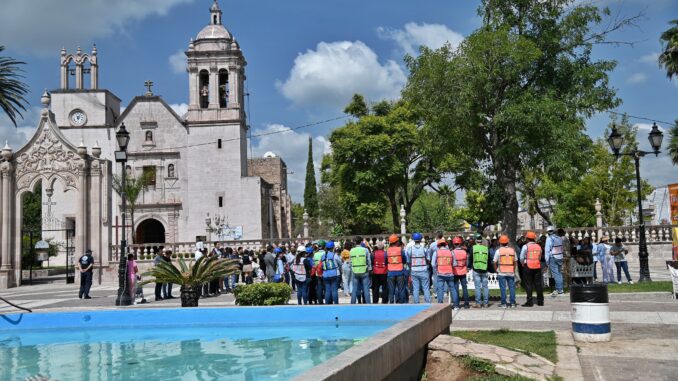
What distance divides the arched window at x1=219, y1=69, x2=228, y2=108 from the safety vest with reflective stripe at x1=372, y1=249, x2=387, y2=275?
3823 cm

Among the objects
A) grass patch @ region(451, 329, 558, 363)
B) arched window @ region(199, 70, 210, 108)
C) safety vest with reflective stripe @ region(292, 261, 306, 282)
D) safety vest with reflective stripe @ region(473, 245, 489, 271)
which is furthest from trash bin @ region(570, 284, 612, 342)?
arched window @ region(199, 70, 210, 108)

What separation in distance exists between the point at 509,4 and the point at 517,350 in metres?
12.8

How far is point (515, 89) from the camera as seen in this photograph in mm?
17609

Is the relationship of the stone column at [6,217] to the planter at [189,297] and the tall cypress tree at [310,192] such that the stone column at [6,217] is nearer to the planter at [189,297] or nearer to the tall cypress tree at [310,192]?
the planter at [189,297]

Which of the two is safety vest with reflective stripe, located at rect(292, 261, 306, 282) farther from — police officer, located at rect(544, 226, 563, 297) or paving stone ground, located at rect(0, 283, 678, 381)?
police officer, located at rect(544, 226, 563, 297)

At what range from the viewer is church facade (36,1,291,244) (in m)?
50.3

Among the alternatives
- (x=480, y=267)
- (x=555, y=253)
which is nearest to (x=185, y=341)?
(x=480, y=267)

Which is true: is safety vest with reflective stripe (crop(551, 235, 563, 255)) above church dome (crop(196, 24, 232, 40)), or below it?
below

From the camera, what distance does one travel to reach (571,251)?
18.1 metres

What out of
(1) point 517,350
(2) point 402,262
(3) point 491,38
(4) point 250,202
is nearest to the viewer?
(1) point 517,350

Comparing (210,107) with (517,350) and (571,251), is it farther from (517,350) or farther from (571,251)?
(517,350)

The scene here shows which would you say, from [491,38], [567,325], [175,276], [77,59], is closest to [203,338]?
[175,276]

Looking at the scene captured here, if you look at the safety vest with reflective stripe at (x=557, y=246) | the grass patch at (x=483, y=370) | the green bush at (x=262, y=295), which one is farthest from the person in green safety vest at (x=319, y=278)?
the grass patch at (x=483, y=370)

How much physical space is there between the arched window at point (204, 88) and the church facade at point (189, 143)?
8 centimetres
